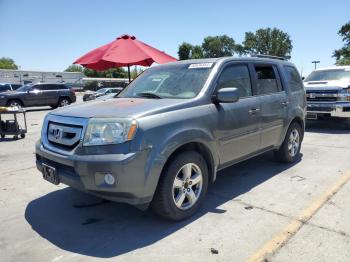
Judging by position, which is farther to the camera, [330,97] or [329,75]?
[329,75]

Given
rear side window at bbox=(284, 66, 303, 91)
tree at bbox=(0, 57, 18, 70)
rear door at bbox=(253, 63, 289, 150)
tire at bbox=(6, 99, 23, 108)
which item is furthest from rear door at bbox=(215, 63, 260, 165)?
tree at bbox=(0, 57, 18, 70)

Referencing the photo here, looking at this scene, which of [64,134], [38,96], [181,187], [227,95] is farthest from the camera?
[38,96]

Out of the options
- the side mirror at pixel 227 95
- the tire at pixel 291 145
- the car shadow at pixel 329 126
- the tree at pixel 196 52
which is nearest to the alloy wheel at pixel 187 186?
the side mirror at pixel 227 95

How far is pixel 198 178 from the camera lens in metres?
3.90

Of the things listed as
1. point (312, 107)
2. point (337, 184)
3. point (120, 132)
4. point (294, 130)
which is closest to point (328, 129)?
point (312, 107)

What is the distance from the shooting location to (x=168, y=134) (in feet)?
11.2

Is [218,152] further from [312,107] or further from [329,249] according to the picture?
[312,107]

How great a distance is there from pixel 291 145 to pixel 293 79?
46.1 inches

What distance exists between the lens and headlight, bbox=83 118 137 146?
10.5 feet

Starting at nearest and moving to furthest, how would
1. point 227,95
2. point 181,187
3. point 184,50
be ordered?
point 181,187 < point 227,95 < point 184,50

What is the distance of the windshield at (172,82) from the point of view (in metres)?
4.17

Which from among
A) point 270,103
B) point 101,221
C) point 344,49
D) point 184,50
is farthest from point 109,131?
point 184,50

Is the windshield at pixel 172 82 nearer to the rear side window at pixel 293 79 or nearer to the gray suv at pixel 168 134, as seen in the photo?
the gray suv at pixel 168 134

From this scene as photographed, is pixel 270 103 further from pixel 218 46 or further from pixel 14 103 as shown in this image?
pixel 218 46
